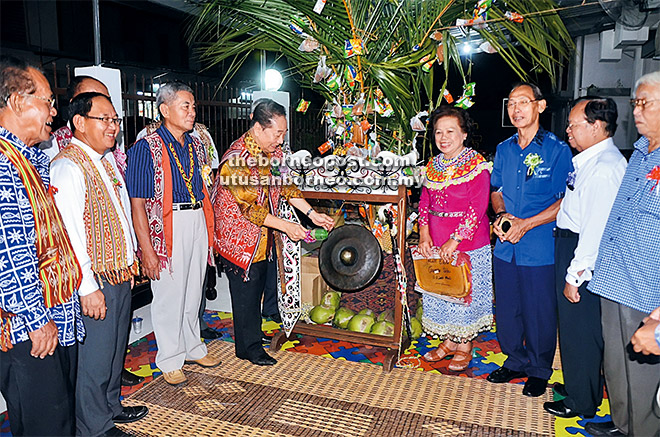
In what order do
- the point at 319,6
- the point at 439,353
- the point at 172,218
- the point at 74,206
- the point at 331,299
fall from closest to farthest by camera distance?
the point at 74,206, the point at 172,218, the point at 319,6, the point at 439,353, the point at 331,299

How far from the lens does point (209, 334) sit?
350 centimetres

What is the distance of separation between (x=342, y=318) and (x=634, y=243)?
1992 millimetres

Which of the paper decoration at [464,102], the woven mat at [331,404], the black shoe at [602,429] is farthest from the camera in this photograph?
the paper decoration at [464,102]

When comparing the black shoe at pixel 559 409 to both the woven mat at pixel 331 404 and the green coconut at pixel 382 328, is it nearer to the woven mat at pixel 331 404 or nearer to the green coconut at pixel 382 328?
the woven mat at pixel 331 404

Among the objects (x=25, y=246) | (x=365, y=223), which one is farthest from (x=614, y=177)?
(x=25, y=246)

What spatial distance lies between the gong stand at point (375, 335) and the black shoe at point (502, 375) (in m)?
0.56

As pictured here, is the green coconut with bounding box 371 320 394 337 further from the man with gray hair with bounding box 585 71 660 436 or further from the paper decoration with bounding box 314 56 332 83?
the paper decoration with bounding box 314 56 332 83

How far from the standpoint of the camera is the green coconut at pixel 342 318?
11.4 ft

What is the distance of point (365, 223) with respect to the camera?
346 centimetres

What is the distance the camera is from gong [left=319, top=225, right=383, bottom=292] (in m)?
3.12

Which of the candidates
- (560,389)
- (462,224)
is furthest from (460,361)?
(462,224)

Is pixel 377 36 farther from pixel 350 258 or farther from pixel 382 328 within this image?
pixel 382 328

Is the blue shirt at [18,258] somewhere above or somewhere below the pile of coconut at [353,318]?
above

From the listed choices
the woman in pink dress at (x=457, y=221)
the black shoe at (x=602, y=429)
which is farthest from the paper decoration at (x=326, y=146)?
the black shoe at (x=602, y=429)
